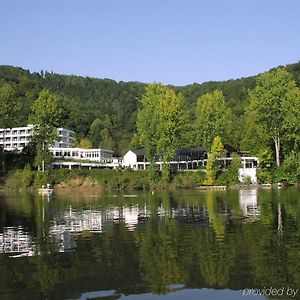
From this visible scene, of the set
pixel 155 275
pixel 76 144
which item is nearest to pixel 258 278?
pixel 155 275

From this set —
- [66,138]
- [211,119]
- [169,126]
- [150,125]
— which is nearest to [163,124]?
[169,126]

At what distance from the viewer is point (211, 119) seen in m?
88.0

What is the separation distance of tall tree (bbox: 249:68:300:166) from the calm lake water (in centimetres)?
5360

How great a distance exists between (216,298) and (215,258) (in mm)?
4436

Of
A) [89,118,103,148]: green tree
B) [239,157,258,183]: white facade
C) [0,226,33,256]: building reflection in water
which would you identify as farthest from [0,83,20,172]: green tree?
[0,226,33,256]: building reflection in water

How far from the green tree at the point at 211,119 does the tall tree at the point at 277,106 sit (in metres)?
6.64

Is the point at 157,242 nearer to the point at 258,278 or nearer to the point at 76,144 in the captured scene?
the point at 258,278

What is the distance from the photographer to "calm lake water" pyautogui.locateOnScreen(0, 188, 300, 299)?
12383 millimetres

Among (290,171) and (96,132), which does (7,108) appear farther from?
(96,132)

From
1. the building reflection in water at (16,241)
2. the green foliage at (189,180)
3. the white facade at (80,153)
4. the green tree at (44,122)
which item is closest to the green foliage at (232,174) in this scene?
the green foliage at (189,180)

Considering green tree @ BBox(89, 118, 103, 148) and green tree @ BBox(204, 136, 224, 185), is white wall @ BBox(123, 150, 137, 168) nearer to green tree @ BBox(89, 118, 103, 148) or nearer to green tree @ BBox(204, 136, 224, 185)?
green tree @ BBox(204, 136, 224, 185)

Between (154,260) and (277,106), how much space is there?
2678 inches

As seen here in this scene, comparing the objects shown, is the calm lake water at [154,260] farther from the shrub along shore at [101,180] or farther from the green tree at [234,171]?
the shrub along shore at [101,180]

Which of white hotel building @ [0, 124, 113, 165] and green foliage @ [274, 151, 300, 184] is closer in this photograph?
green foliage @ [274, 151, 300, 184]
